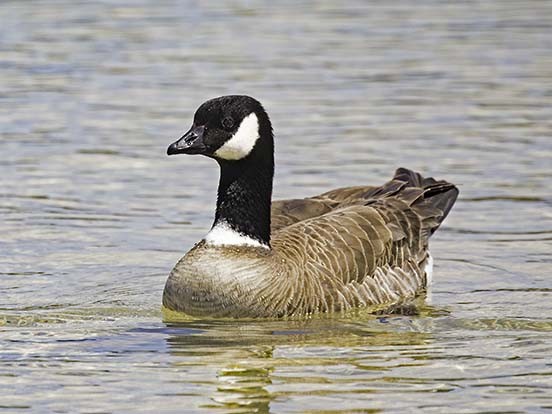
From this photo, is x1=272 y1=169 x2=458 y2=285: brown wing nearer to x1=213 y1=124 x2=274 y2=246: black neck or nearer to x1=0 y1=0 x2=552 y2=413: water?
x1=213 y1=124 x2=274 y2=246: black neck

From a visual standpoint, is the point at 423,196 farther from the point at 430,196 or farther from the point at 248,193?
the point at 248,193

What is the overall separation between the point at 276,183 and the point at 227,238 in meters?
4.62

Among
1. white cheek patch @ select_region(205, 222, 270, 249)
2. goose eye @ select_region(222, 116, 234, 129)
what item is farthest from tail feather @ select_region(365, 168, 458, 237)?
goose eye @ select_region(222, 116, 234, 129)

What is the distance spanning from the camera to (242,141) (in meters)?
11.5

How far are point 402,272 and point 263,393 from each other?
145 inches

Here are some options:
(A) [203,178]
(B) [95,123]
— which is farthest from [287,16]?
(A) [203,178]

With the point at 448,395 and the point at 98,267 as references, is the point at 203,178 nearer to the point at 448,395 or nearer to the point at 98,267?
the point at 98,267

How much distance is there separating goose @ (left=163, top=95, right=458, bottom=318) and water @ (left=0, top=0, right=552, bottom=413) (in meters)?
0.21

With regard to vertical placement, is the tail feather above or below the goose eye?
below

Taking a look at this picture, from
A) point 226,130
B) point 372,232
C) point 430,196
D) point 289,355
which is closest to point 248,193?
point 226,130

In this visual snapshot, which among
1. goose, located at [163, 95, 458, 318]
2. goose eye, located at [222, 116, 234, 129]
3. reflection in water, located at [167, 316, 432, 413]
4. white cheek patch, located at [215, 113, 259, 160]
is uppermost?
goose eye, located at [222, 116, 234, 129]

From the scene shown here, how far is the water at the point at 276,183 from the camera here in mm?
9578

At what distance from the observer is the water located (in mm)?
9578

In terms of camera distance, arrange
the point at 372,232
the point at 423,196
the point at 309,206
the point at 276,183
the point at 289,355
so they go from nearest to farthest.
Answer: the point at 289,355
the point at 372,232
the point at 309,206
the point at 423,196
the point at 276,183
